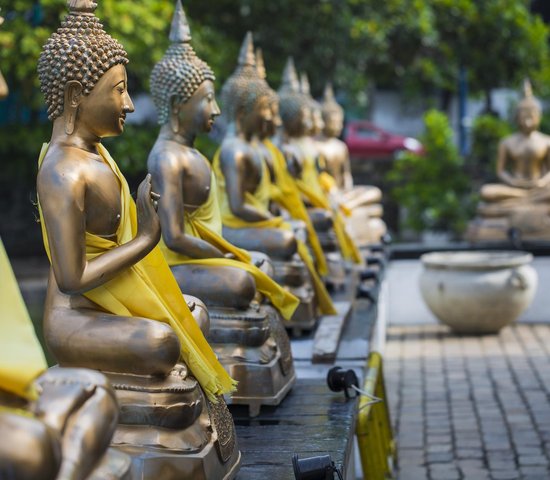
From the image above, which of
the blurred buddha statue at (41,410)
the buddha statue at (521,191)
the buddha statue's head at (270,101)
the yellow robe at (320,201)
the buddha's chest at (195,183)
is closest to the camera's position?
the blurred buddha statue at (41,410)

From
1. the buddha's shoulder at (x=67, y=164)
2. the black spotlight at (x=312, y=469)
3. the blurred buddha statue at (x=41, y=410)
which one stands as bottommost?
the black spotlight at (x=312, y=469)

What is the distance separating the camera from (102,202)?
3338 mm

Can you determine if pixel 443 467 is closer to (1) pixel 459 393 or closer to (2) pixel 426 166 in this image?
(1) pixel 459 393

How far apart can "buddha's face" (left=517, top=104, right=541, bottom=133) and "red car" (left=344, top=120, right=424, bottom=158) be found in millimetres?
10739

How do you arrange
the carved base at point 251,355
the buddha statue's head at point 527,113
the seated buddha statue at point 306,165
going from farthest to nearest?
the buddha statue's head at point 527,113, the seated buddha statue at point 306,165, the carved base at point 251,355

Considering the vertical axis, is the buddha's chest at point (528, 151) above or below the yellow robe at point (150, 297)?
below

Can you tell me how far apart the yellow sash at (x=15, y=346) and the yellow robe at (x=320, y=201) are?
6140 millimetres

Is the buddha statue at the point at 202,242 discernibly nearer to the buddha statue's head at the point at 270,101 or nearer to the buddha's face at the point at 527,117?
the buddha statue's head at the point at 270,101

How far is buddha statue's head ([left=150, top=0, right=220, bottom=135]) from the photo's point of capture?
15.5 ft

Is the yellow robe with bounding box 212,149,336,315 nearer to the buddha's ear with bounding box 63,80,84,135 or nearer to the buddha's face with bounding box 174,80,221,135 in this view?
the buddha's face with bounding box 174,80,221,135

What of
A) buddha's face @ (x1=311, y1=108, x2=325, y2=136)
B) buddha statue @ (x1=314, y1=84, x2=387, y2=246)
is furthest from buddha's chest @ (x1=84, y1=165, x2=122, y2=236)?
buddha statue @ (x1=314, y1=84, x2=387, y2=246)

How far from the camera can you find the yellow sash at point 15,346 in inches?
89.3

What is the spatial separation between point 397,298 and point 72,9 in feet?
24.6

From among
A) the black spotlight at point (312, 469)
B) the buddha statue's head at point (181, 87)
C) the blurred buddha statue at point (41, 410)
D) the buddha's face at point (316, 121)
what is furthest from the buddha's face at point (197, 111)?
the buddha's face at point (316, 121)
